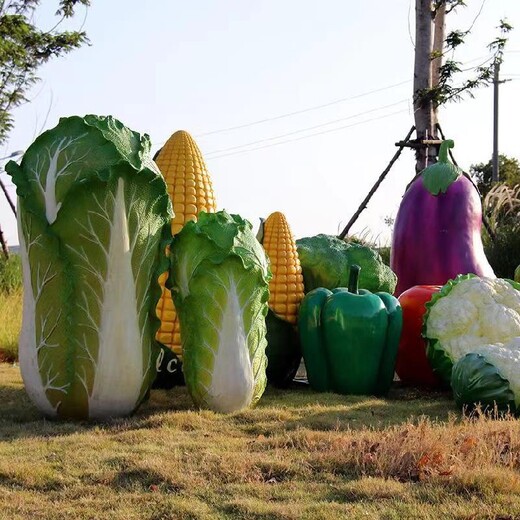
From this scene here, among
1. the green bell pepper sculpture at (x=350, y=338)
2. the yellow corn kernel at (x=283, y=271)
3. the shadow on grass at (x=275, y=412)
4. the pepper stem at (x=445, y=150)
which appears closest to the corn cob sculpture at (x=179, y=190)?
the shadow on grass at (x=275, y=412)

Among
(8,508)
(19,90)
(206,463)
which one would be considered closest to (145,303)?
(206,463)

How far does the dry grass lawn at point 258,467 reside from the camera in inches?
111

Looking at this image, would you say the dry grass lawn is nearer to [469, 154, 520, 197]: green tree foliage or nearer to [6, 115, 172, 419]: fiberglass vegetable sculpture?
[6, 115, 172, 419]: fiberglass vegetable sculpture

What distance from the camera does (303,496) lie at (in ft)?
9.63

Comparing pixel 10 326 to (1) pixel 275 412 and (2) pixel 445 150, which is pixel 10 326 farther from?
(2) pixel 445 150

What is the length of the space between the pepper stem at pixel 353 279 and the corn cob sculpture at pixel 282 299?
1.32 feet

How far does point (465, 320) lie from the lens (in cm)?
523

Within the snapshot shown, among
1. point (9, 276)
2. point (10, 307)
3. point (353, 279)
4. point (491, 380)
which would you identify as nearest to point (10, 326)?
point (10, 307)

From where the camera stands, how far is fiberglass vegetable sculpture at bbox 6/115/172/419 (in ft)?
13.5

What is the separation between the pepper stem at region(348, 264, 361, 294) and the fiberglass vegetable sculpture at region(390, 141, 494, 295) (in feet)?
3.59

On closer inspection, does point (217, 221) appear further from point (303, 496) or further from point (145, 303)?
point (303, 496)

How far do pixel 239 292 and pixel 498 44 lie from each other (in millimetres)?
7281

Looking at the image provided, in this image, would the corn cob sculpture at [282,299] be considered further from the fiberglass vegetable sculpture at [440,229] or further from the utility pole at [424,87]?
the utility pole at [424,87]

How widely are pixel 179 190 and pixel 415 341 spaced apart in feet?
6.19
